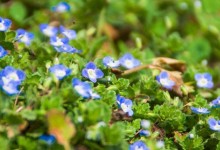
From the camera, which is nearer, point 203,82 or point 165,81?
point 165,81

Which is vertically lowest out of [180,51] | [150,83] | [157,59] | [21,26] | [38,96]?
[38,96]

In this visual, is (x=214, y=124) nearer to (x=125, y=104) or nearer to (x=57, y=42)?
(x=125, y=104)

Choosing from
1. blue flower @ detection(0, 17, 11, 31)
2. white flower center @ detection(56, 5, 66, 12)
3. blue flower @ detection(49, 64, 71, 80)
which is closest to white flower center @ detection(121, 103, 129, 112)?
blue flower @ detection(49, 64, 71, 80)

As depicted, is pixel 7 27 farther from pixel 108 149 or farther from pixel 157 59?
pixel 157 59

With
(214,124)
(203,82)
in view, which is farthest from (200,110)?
(203,82)

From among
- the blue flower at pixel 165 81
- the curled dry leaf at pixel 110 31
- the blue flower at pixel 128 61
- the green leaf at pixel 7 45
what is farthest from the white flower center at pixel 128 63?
the curled dry leaf at pixel 110 31

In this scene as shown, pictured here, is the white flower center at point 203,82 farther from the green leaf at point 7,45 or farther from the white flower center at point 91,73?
the green leaf at point 7,45

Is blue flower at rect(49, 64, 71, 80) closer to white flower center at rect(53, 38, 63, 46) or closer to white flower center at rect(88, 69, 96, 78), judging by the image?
white flower center at rect(88, 69, 96, 78)

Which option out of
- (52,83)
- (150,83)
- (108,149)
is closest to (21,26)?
(150,83)
